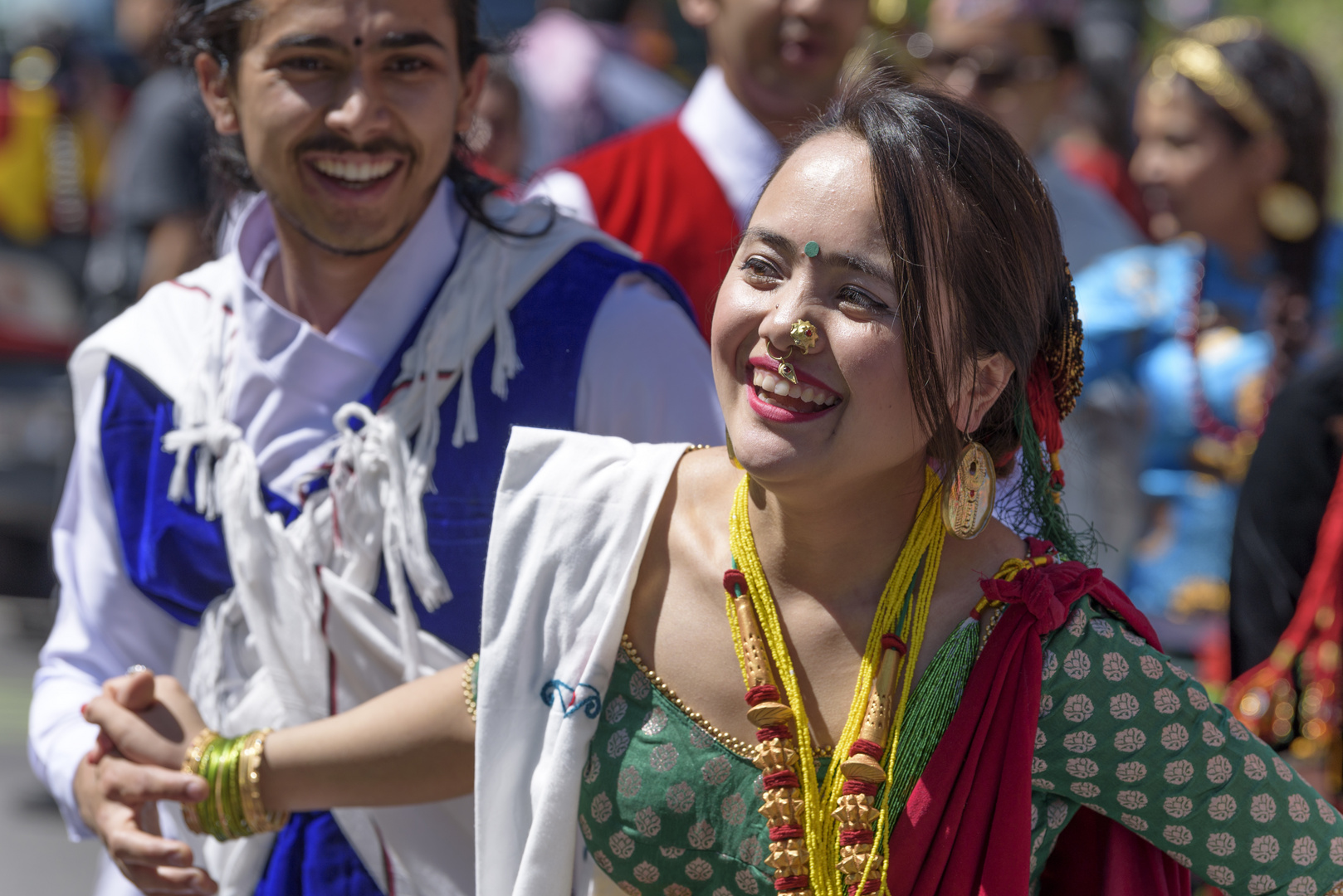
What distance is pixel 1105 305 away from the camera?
3.61 meters

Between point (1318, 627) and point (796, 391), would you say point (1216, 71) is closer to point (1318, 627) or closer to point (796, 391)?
point (1318, 627)

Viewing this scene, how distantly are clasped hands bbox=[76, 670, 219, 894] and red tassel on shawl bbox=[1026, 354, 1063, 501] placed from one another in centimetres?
109

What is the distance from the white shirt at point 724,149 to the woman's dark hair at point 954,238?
5.32 feet

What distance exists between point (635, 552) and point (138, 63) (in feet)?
20.8

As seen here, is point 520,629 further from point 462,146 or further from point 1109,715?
point 462,146

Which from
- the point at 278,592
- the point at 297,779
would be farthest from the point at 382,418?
the point at 297,779

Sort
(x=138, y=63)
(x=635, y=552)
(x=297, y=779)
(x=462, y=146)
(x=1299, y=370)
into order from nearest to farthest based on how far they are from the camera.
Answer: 1. (x=635, y=552)
2. (x=297, y=779)
3. (x=462, y=146)
4. (x=1299, y=370)
5. (x=138, y=63)

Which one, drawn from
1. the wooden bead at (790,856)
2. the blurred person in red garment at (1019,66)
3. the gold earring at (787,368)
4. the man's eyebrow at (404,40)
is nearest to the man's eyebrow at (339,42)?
the man's eyebrow at (404,40)

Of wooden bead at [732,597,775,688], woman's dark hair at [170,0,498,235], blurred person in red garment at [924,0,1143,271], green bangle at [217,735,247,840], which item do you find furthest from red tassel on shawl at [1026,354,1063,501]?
blurred person in red garment at [924,0,1143,271]

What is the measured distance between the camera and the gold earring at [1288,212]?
12.4ft

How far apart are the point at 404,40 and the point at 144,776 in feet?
3.41

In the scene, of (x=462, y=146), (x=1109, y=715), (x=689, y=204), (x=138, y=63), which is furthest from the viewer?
(x=138, y=63)

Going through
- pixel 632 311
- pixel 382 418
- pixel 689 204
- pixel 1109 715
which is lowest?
pixel 1109 715

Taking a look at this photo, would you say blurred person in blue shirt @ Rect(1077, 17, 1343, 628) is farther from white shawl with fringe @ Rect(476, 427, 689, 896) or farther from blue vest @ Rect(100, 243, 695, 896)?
white shawl with fringe @ Rect(476, 427, 689, 896)
